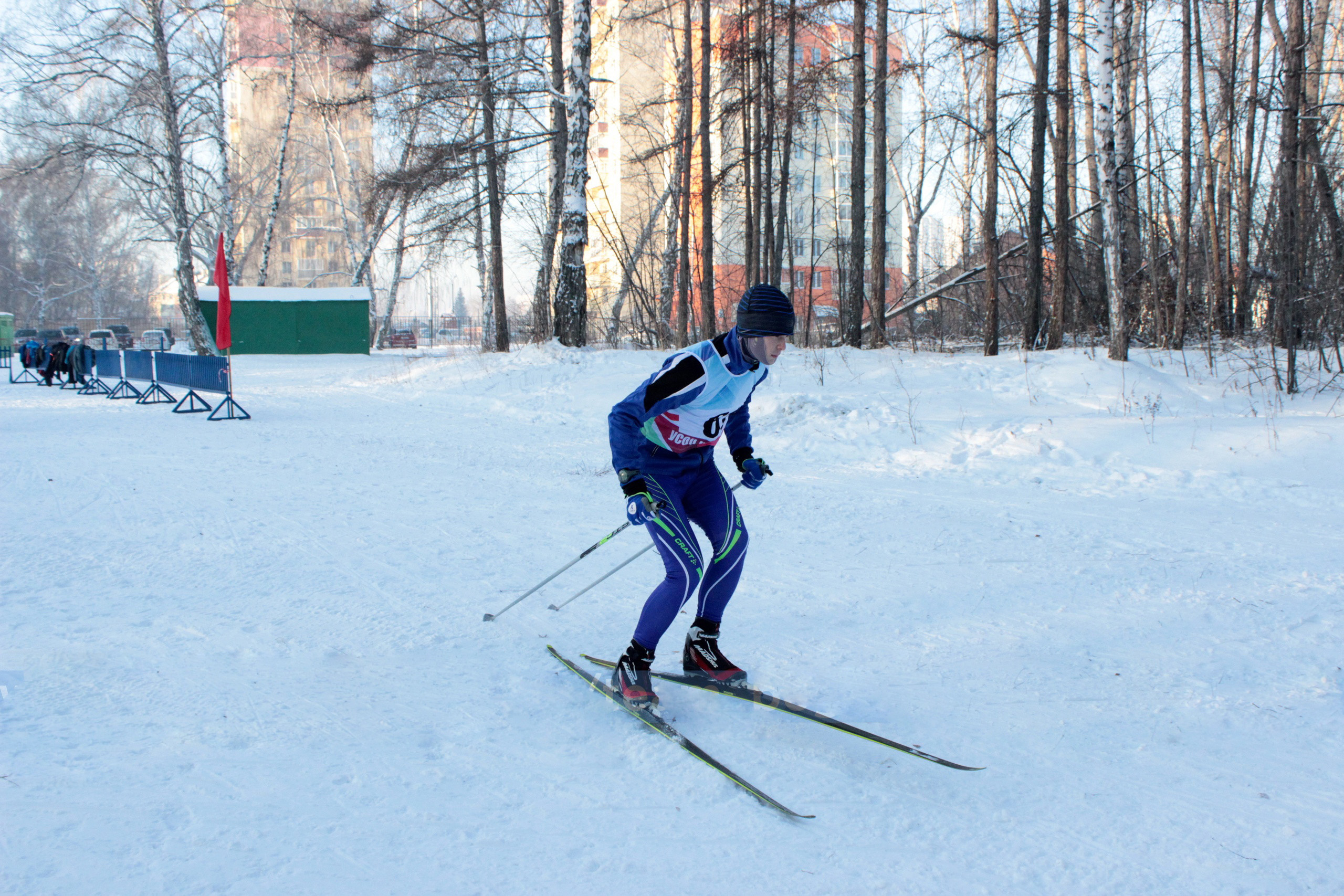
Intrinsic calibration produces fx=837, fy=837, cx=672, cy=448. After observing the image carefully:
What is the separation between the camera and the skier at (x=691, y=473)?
3.48 metres

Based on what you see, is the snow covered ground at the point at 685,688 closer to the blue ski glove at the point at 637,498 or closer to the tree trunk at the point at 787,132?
the blue ski glove at the point at 637,498

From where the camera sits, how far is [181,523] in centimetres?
646

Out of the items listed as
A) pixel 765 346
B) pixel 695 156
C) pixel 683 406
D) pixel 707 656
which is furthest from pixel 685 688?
pixel 695 156

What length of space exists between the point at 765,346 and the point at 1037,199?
14.3m

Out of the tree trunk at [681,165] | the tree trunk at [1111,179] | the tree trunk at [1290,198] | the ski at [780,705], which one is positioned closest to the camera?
the ski at [780,705]

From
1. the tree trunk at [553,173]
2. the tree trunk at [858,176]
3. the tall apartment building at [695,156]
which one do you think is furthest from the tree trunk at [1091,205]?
the tree trunk at [553,173]

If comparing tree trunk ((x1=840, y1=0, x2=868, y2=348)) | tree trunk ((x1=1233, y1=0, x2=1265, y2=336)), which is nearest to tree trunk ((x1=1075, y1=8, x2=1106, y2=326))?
tree trunk ((x1=1233, y1=0, x2=1265, y2=336))

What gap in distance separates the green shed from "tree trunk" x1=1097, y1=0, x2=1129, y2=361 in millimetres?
25694

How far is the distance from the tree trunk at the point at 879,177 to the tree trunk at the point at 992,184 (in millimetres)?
1828

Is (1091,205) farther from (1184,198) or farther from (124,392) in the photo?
(124,392)

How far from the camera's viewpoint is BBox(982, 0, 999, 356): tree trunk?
1495cm

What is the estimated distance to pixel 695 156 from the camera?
2194 cm

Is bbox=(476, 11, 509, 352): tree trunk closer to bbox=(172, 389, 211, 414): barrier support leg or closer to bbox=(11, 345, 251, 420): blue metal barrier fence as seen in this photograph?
bbox=(11, 345, 251, 420): blue metal barrier fence

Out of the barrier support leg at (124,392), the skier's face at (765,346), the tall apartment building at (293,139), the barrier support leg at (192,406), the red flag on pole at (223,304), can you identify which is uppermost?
the tall apartment building at (293,139)
